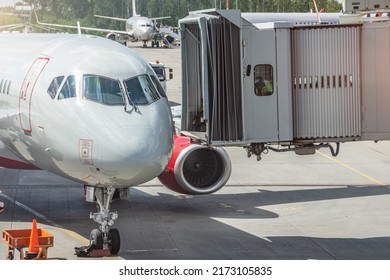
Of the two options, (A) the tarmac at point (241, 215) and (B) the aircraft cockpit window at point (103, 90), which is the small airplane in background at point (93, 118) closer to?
(B) the aircraft cockpit window at point (103, 90)

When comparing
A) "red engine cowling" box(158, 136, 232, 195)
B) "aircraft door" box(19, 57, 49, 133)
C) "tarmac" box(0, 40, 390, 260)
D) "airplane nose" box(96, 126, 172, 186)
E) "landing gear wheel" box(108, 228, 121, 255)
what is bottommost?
"tarmac" box(0, 40, 390, 260)

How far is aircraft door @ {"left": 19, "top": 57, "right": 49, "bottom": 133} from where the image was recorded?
24.3 metres

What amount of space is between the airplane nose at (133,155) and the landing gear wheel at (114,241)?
169 cm

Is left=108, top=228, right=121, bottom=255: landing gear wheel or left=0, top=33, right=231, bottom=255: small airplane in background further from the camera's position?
left=108, top=228, right=121, bottom=255: landing gear wheel

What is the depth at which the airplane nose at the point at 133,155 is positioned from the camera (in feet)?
68.7

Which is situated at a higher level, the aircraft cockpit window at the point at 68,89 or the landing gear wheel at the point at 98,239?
the aircraft cockpit window at the point at 68,89

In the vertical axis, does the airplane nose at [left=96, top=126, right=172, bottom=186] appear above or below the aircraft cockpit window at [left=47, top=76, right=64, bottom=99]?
below

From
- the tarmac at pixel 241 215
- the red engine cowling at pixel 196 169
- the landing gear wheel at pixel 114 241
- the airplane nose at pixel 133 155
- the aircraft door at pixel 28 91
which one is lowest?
the tarmac at pixel 241 215

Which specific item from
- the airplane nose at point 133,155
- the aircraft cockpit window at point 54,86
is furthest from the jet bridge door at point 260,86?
the aircraft cockpit window at point 54,86

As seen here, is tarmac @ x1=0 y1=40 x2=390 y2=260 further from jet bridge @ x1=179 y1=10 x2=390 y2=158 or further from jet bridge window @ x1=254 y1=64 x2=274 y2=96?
jet bridge window @ x1=254 y1=64 x2=274 y2=96

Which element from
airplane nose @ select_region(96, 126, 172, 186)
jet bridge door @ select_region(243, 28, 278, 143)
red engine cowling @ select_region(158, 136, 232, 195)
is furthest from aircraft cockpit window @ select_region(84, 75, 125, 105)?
red engine cowling @ select_region(158, 136, 232, 195)

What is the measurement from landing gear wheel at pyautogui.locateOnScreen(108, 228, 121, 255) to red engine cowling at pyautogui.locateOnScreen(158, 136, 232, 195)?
5.20 meters

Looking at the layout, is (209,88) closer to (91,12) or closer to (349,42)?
(349,42)

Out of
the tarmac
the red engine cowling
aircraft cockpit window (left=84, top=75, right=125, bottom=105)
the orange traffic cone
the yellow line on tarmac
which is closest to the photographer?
aircraft cockpit window (left=84, top=75, right=125, bottom=105)
